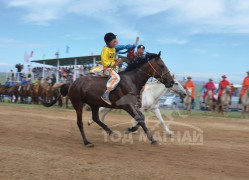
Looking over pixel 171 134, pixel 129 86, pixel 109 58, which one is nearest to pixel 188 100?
pixel 171 134

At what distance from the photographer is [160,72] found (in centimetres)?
832

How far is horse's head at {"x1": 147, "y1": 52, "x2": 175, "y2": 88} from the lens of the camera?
8.28 metres

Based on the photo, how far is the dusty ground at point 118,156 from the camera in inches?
217

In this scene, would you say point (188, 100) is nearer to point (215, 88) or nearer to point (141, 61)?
point (215, 88)

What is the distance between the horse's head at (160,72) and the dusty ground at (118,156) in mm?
1560

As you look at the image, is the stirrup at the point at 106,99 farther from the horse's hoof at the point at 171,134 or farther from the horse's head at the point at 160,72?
the horse's hoof at the point at 171,134

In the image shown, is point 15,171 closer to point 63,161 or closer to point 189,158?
point 63,161

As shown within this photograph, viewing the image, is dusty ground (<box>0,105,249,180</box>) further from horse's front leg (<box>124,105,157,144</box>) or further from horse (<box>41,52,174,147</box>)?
horse (<box>41,52,174,147</box>)

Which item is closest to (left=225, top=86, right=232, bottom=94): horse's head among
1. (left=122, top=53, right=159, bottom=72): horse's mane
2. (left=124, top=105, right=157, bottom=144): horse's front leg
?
(left=122, top=53, right=159, bottom=72): horse's mane

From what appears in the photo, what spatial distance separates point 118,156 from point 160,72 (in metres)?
2.50

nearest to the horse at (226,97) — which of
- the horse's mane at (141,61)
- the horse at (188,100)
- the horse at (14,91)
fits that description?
the horse at (188,100)

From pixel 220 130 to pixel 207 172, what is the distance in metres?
6.12

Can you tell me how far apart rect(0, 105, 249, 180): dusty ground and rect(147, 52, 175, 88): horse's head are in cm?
156

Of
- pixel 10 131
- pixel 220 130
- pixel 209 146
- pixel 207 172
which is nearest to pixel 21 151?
pixel 10 131
